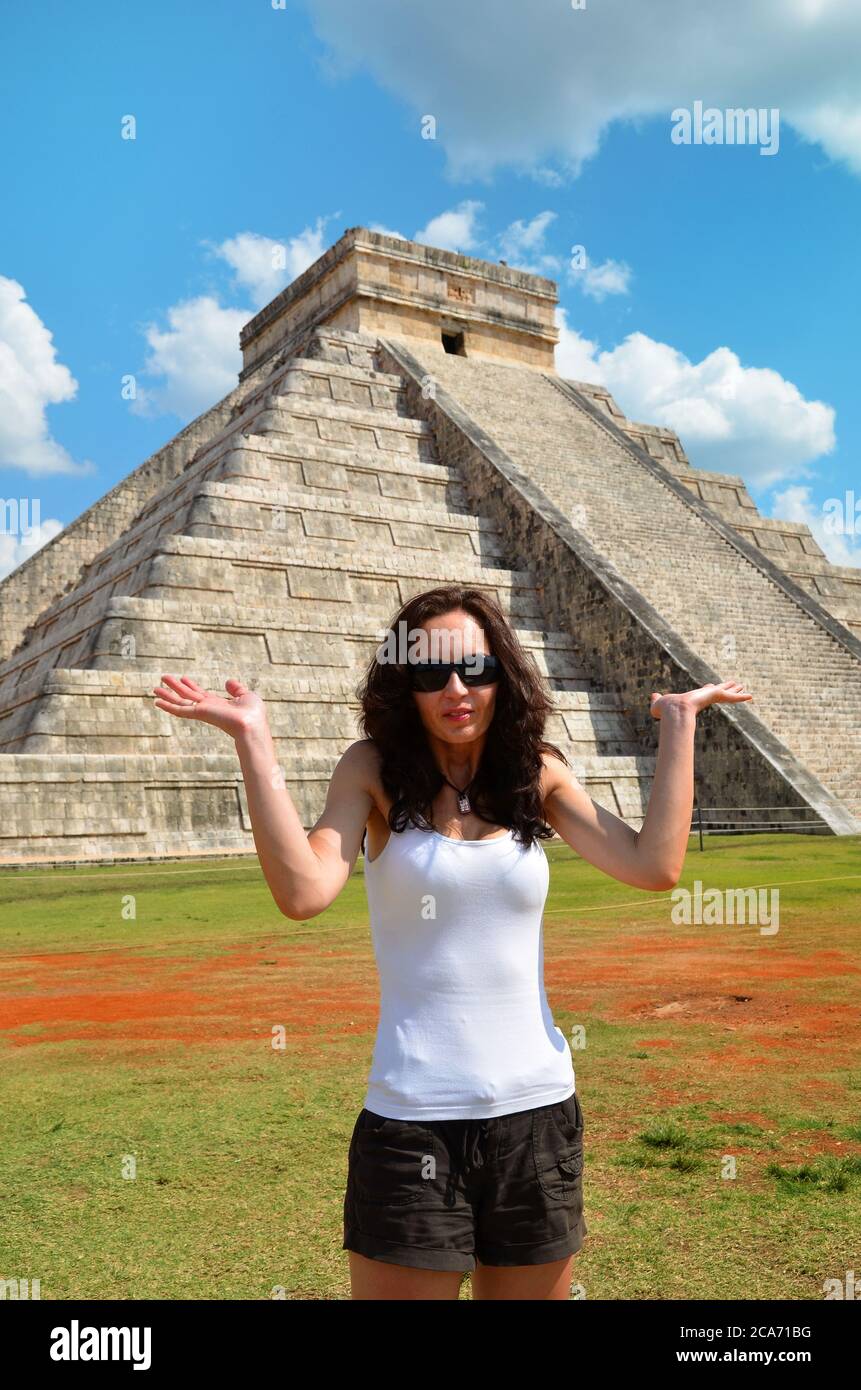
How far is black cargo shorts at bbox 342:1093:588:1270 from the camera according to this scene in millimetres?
1916

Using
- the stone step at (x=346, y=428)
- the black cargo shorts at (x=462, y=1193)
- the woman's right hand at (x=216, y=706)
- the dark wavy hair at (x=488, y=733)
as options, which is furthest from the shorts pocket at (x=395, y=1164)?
the stone step at (x=346, y=428)

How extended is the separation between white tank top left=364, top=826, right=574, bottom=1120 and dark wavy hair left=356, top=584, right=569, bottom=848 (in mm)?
93

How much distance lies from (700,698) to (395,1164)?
112 centimetres

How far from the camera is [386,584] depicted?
2058cm

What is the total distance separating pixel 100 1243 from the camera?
124 inches

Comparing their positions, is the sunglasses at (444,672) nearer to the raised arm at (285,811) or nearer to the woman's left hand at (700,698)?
the raised arm at (285,811)

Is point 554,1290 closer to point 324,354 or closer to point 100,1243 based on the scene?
point 100,1243

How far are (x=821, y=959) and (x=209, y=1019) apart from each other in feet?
12.7

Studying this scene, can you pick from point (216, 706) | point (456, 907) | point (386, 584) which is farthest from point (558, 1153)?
point (386, 584)

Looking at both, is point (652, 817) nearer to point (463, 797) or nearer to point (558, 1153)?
point (463, 797)

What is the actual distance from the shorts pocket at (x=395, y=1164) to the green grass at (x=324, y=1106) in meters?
1.04

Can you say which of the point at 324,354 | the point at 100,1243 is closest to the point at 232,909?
the point at 100,1243

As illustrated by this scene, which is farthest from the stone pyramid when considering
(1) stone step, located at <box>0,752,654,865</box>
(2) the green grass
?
(2) the green grass

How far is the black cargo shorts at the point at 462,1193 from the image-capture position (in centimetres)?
192
